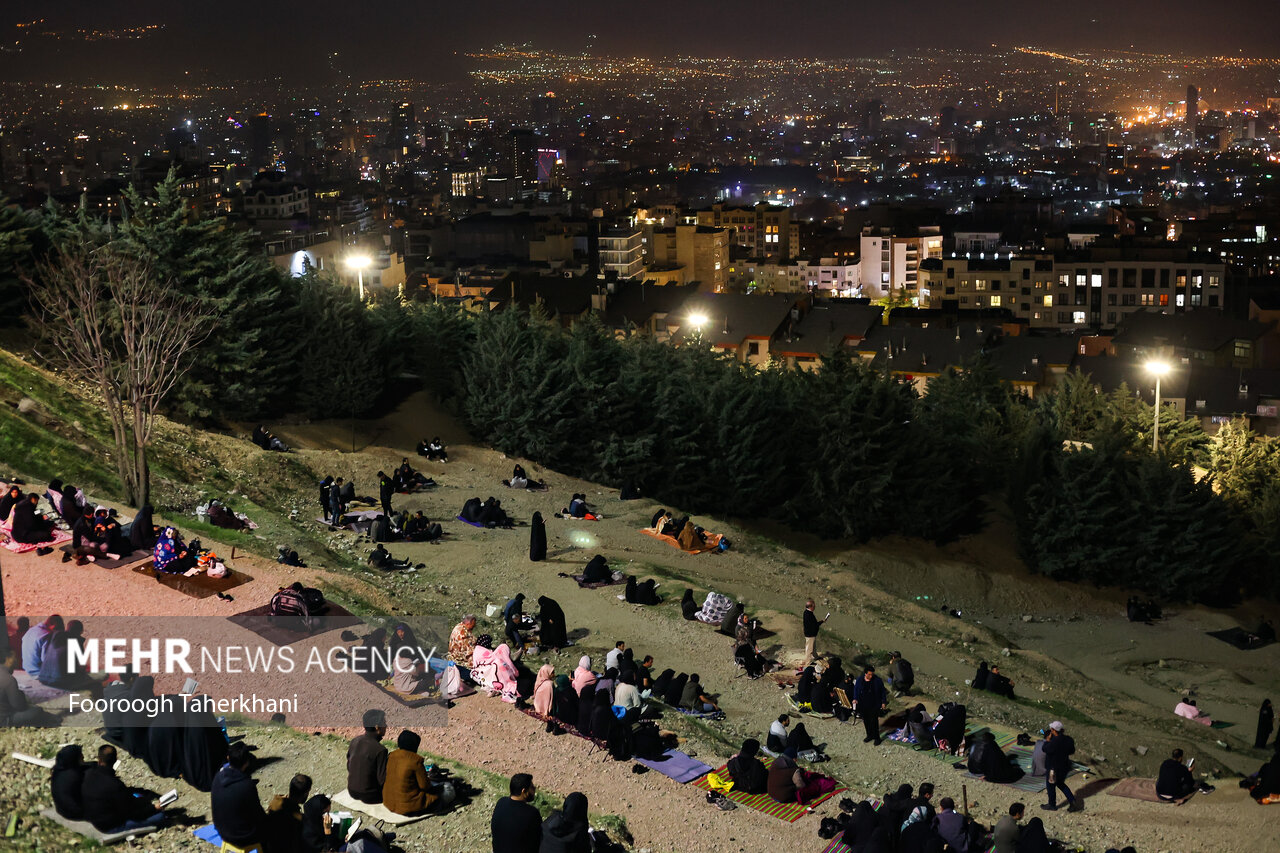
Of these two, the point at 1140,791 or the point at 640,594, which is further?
the point at 640,594

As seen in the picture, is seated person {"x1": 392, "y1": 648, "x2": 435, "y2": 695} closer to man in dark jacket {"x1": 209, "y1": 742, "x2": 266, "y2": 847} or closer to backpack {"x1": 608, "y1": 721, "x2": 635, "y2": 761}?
backpack {"x1": 608, "y1": 721, "x2": 635, "y2": 761}

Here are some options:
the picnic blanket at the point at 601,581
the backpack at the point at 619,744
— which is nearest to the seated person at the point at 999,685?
the picnic blanket at the point at 601,581

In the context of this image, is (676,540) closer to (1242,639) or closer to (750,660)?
(750,660)

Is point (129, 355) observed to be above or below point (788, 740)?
above

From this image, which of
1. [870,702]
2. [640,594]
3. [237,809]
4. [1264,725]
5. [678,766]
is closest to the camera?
[237,809]

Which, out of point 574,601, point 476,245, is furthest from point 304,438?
point 476,245

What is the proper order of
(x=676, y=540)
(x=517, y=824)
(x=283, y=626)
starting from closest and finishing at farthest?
(x=517, y=824) < (x=283, y=626) < (x=676, y=540)

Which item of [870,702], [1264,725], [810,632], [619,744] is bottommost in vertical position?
[1264,725]

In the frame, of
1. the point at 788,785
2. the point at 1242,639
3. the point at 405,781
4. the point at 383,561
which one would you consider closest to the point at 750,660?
the point at 788,785

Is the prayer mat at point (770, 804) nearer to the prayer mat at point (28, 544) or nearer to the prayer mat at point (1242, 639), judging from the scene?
the prayer mat at point (28, 544)

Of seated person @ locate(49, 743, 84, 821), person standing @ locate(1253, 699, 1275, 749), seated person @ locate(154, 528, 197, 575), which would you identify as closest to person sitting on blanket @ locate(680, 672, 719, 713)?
seated person @ locate(154, 528, 197, 575)
